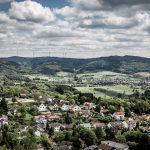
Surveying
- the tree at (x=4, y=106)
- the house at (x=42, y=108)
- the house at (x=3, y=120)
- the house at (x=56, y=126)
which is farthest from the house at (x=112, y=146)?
the house at (x=42, y=108)

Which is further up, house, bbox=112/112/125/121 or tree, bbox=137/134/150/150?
tree, bbox=137/134/150/150

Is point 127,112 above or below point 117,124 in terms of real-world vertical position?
above

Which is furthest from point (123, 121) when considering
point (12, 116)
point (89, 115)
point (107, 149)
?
point (107, 149)

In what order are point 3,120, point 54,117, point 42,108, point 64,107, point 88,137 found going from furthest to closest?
1. point 64,107
2. point 42,108
3. point 54,117
4. point 3,120
5. point 88,137

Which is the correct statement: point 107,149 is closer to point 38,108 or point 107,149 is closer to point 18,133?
point 18,133

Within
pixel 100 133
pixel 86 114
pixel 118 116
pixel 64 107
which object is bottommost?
pixel 118 116

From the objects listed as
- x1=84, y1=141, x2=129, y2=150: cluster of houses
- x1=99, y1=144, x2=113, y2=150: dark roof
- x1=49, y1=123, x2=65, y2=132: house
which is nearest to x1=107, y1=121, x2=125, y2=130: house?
x1=49, y1=123, x2=65, y2=132: house

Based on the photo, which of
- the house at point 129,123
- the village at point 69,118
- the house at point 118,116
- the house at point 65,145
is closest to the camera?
the house at point 65,145

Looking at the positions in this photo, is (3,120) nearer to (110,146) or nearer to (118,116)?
(118,116)

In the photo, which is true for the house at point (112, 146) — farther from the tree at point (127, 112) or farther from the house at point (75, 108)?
the house at point (75, 108)

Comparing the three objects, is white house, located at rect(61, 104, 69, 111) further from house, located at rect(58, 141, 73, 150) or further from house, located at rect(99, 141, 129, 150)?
house, located at rect(99, 141, 129, 150)

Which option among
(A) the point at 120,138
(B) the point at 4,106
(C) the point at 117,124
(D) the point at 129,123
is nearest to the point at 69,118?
(C) the point at 117,124
